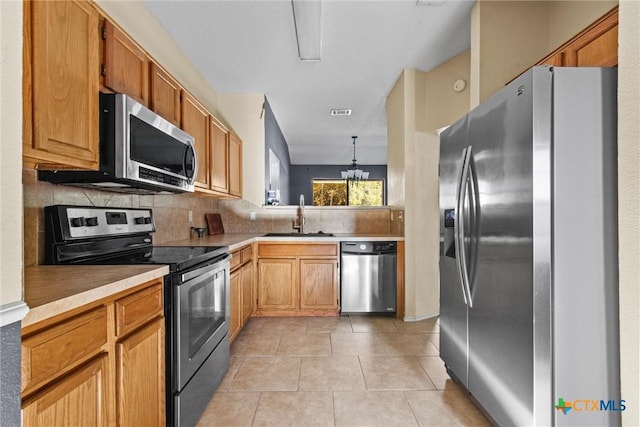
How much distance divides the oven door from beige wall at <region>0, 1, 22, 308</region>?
34.0 inches

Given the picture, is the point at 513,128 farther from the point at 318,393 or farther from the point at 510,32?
the point at 318,393

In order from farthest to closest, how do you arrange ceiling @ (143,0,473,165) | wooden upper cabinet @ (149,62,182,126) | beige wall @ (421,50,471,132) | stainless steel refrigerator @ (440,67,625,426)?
1. beige wall @ (421,50,471,132)
2. ceiling @ (143,0,473,165)
3. wooden upper cabinet @ (149,62,182,126)
4. stainless steel refrigerator @ (440,67,625,426)

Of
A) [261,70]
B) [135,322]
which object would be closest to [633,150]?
[135,322]

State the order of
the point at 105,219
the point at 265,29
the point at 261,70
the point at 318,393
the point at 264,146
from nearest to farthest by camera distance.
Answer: the point at 105,219 < the point at 318,393 < the point at 265,29 < the point at 261,70 < the point at 264,146

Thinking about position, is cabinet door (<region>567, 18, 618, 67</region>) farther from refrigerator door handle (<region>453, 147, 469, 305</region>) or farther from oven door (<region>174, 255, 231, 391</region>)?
oven door (<region>174, 255, 231, 391</region>)

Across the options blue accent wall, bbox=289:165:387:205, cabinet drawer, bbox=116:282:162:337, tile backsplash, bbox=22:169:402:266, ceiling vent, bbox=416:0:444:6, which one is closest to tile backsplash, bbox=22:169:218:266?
tile backsplash, bbox=22:169:402:266

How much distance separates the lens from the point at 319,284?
11.8 ft

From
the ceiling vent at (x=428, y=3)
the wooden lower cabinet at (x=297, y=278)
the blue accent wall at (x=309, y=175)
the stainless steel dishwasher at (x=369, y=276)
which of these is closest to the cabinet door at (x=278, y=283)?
the wooden lower cabinet at (x=297, y=278)

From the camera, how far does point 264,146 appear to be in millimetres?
4227

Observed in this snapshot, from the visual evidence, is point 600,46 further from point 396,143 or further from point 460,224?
point 396,143

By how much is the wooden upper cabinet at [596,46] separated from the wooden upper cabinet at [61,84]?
7.66 ft

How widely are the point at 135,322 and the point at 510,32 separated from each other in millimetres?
2949

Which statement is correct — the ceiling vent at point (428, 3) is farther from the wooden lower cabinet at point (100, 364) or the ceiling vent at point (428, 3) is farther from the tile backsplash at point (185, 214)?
the wooden lower cabinet at point (100, 364)

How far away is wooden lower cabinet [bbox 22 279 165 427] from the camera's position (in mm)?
857
